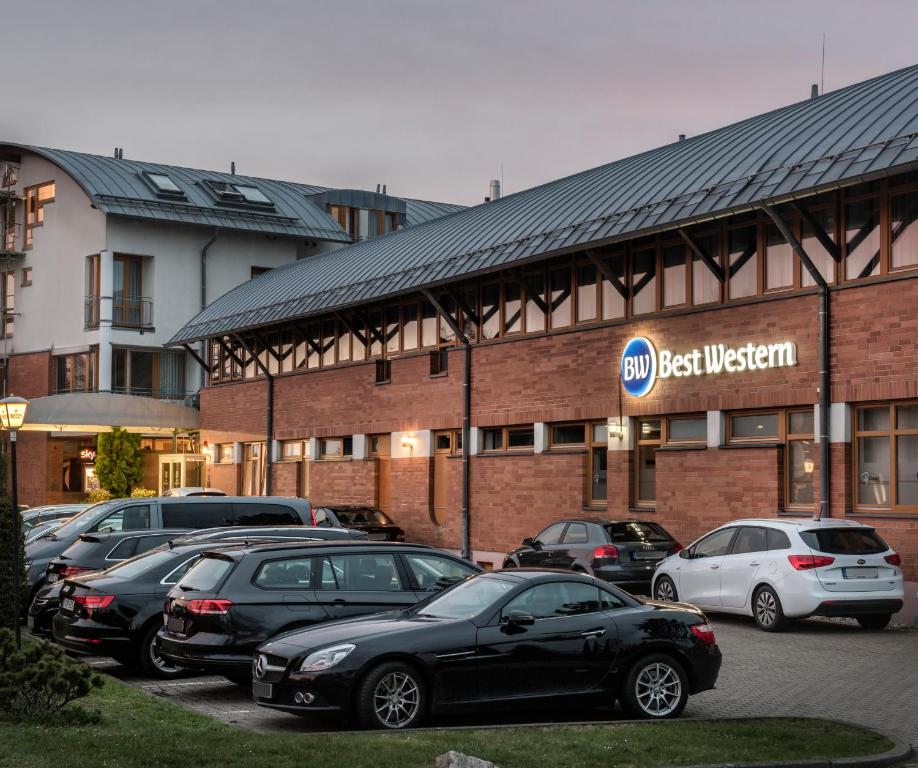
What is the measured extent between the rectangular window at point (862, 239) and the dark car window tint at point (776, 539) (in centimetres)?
484

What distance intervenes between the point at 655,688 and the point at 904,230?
1118cm

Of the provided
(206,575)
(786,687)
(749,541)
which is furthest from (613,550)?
(206,575)

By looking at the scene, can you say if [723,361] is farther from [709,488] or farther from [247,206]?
[247,206]

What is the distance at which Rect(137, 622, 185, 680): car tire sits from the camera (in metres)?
15.1

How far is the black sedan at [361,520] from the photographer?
30989 mm

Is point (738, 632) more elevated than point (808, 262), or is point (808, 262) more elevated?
point (808, 262)

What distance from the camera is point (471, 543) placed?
101ft

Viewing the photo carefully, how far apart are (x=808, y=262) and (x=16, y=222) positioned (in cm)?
3949

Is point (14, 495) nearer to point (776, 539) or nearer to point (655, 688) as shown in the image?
point (655, 688)

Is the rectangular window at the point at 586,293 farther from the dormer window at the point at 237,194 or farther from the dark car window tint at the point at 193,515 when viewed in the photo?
the dormer window at the point at 237,194

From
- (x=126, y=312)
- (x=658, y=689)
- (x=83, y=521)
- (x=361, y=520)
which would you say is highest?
(x=126, y=312)

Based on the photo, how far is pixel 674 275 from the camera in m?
25.7

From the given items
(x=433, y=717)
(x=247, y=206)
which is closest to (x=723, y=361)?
(x=433, y=717)

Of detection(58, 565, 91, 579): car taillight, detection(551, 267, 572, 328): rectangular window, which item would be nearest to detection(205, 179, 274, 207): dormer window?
detection(551, 267, 572, 328): rectangular window
